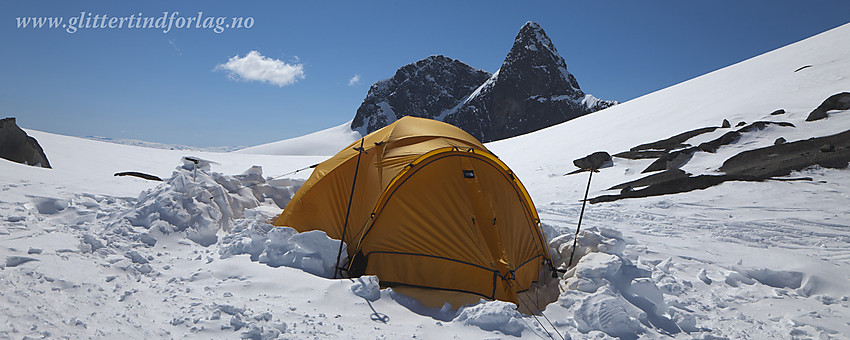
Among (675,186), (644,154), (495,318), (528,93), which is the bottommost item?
(495,318)

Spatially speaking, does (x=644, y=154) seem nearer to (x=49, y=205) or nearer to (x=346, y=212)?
(x=346, y=212)

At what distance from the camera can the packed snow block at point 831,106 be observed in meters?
17.3

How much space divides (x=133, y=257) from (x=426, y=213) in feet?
11.2

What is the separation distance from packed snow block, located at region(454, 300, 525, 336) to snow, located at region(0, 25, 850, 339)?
13mm

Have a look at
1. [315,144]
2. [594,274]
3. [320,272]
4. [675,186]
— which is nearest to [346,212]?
[320,272]

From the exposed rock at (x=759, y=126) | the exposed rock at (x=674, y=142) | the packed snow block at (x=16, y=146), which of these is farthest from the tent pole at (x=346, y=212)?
the exposed rock at (x=759, y=126)

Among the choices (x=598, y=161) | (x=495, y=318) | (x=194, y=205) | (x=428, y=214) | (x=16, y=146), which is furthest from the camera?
(x=598, y=161)

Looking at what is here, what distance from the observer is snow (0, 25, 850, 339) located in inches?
141

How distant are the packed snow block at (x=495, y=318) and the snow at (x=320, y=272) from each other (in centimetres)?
1

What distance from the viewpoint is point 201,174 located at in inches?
306

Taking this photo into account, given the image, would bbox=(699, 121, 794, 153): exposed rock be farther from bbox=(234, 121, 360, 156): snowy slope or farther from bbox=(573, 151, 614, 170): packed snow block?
bbox=(234, 121, 360, 156): snowy slope

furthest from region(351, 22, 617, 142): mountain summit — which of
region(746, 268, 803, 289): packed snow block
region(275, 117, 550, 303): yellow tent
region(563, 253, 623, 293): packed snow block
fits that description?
region(563, 253, 623, 293): packed snow block

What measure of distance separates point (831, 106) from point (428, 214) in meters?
21.7

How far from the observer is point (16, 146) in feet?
37.1
